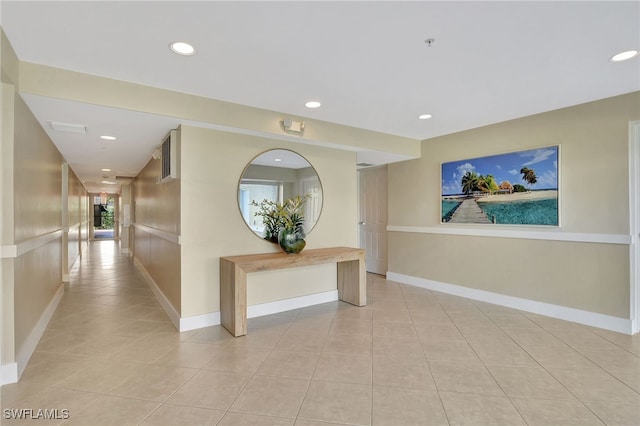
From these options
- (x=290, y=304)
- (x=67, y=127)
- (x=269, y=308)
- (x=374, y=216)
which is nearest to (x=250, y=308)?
(x=269, y=308)

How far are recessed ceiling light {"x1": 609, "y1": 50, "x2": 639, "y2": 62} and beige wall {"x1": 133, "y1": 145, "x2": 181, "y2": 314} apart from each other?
4011 mm

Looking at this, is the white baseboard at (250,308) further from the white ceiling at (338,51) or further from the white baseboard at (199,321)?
the white ceiling at (338,51)

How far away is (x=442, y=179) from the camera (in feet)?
15.9

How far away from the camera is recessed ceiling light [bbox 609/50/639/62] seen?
7.66 feet

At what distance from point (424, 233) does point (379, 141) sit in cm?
170

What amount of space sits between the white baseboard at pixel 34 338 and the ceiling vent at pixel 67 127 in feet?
6.39

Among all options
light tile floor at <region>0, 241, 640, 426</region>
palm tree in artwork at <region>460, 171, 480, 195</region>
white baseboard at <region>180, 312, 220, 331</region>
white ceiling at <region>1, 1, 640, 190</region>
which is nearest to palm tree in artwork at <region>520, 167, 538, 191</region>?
palm tree in artwork at <region>460, 171, 480, 195</region>

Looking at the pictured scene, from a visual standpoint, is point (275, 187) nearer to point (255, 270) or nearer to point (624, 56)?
point (255, 270)

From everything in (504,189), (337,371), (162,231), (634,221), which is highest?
(504,189)

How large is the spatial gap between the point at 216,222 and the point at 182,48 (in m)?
1.82

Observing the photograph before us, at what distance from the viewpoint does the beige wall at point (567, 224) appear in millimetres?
3234

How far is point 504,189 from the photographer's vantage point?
161 inches

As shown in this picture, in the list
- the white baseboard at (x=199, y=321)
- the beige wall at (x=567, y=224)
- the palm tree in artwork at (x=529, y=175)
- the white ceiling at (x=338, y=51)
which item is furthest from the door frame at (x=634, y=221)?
the white baseboard at (x=199, y=321)

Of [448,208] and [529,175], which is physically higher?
[529,175]
